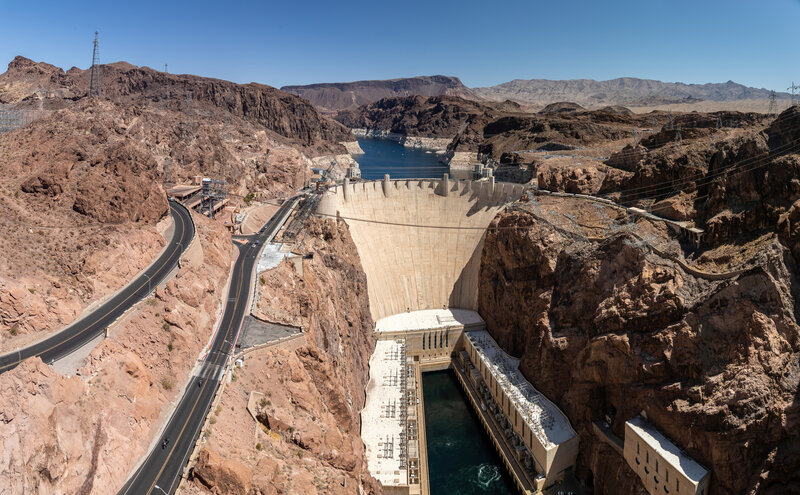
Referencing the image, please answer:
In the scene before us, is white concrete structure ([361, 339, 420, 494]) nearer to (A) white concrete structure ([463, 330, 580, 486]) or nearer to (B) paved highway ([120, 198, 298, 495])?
(A) white concrete structure ([463, 330, 580, 486])

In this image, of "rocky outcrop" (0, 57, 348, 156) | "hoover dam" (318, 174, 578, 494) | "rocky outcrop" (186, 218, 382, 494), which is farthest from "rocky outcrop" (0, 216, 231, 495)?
"rocky outcrop" (0, 57, 348, 156)

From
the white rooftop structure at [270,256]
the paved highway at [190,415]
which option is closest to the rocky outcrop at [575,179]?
the white rooftop structure at [270,256]

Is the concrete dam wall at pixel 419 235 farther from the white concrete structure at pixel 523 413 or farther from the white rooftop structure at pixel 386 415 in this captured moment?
the white concrete structure at pixel 523 413

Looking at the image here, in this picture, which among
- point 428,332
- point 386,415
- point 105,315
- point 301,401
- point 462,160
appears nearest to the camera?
point 105,315

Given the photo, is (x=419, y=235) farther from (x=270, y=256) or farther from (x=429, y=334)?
(x=270, y=256)

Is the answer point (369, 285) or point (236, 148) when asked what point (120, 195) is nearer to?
point (369, 285)

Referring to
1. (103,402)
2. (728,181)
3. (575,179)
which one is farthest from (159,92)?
(728,181)
